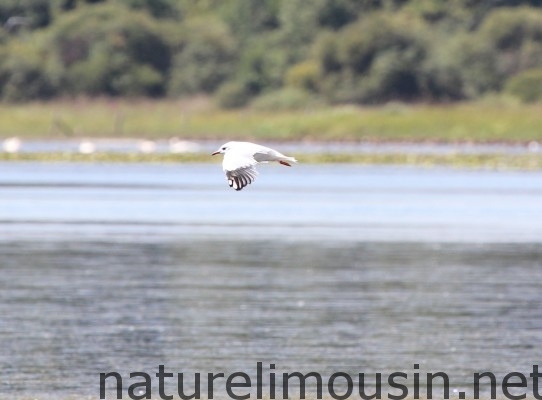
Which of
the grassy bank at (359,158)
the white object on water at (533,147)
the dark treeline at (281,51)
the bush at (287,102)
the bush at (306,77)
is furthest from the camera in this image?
the bush at (306,77)

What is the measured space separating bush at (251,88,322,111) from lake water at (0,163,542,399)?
89.1 feet

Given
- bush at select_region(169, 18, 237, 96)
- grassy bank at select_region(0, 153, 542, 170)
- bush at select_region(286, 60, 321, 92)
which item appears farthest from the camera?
bush at select_region(169, 18, 237, 96)

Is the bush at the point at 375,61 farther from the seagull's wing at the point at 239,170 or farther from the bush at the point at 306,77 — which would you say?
the seagull's wing at the point at 239,170

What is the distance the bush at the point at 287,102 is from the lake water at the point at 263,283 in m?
27.2

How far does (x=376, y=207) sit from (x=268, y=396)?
22098 millimetres

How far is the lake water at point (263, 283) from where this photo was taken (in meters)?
17.0

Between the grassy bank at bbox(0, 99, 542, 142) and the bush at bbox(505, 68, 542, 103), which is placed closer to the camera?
the grassy bank at bbox(0, 99, 542, 142)

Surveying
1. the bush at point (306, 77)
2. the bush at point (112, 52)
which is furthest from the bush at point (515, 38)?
the bush at point (112, 52)

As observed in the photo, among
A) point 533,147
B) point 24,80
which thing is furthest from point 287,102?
point 24,80

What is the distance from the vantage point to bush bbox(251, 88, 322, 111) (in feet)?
227

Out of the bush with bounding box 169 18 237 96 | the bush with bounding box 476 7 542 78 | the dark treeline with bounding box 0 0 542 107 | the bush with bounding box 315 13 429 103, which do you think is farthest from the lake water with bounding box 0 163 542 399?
the bush with bounding box 169 18 237 96

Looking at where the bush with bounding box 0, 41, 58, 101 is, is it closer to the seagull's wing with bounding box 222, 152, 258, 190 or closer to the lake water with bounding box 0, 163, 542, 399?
the lake water with bounding box 0, 163, 542, 399

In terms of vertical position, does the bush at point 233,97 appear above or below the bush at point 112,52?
Result: below

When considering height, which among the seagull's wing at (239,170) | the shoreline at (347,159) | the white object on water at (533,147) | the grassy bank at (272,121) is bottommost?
the seagull's wing at (239,170)
